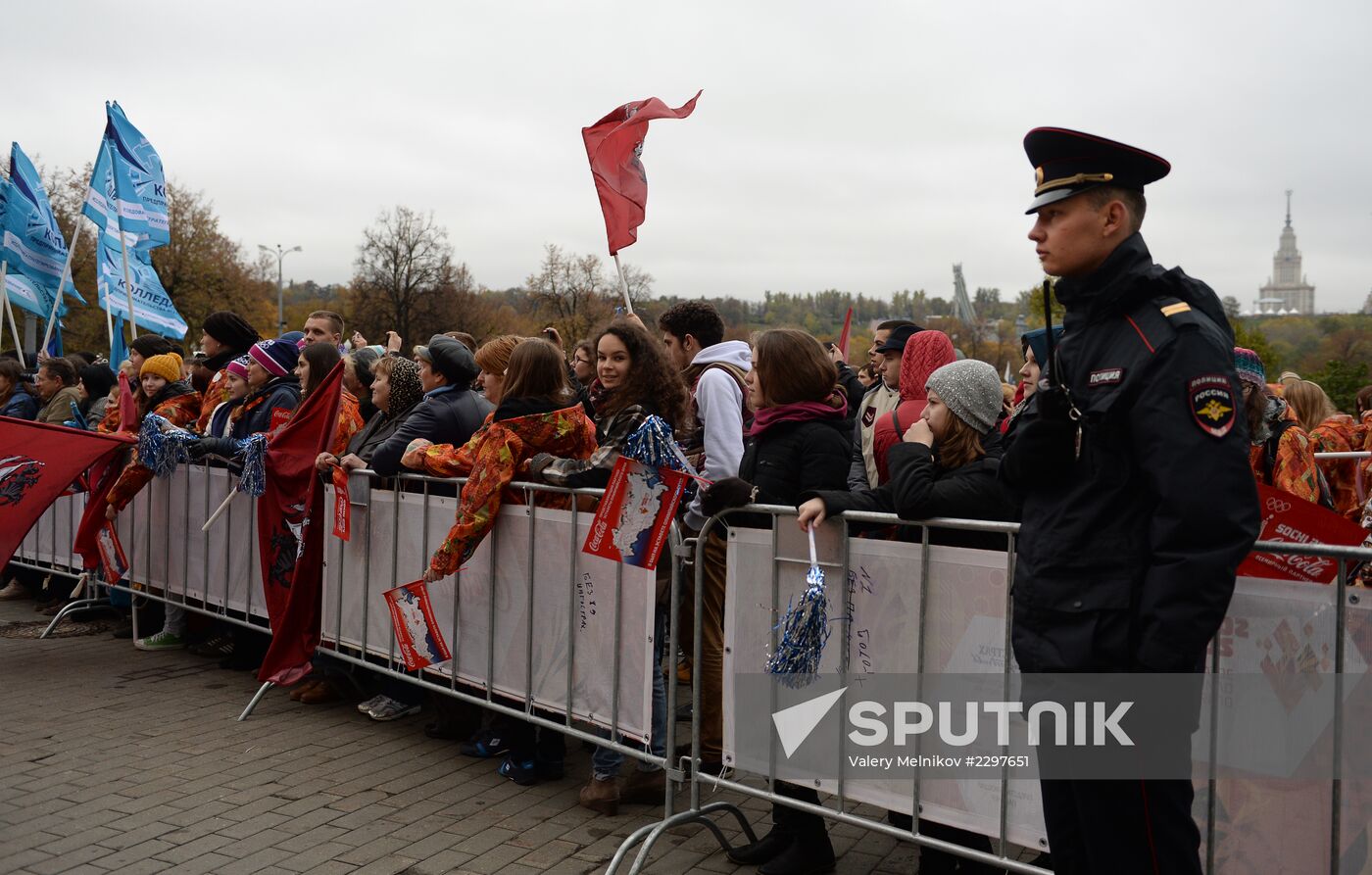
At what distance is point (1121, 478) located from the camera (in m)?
2.57

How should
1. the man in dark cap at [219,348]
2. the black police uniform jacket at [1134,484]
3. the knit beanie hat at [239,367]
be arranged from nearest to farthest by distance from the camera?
the black police uniform jacket at [1134,484]
the knit beanie hat at [239,367]
the man in dark cap at [219,348]

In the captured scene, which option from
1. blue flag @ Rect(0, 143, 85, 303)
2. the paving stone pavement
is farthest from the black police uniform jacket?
blue flag @ Rect(0, 143, 85, 303)

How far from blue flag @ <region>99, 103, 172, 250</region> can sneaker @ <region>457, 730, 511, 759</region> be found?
806cm

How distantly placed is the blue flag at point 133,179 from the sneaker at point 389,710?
285 inches

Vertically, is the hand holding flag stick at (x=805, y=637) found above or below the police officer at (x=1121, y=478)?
below

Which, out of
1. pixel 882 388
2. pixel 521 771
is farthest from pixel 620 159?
pixel 521 771

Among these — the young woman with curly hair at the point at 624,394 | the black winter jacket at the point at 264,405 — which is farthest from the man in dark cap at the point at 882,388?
the black winter jacket at the point at 264,405

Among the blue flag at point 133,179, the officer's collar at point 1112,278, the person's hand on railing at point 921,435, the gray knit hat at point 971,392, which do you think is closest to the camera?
the officer's collar at point 1112,278

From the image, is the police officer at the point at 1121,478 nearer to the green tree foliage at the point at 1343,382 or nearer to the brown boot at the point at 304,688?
the brown boot at the point at 304,688

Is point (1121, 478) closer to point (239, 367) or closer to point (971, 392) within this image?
point (971, 392)

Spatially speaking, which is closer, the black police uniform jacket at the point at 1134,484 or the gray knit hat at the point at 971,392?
the black police uniform jacket at the point at 1134,484

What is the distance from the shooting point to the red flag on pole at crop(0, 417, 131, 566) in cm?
715

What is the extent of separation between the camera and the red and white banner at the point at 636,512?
462 centimetres

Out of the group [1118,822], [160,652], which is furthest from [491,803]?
[160,652]
